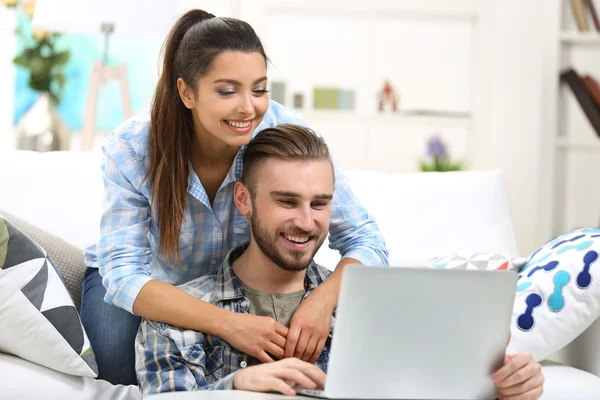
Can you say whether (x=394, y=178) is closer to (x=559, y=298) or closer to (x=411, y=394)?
(x=559, y=298)

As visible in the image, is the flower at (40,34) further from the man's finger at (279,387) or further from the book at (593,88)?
the man's finger at (279,387)

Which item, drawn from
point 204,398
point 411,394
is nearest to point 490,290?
point 411,394

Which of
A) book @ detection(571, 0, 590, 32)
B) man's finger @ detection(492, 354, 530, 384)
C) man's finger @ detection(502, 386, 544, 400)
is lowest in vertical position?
man's finger @ detection(502, 386, 544, 400)

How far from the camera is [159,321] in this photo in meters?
1.67

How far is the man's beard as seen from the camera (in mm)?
1657

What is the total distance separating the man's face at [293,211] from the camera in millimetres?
1648

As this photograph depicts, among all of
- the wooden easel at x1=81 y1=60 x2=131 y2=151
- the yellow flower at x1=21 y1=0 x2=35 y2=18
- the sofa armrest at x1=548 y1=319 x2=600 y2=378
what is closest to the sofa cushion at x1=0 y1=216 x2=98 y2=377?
the sofa armrest at x1=548 y1=319 x2=600 y2=378

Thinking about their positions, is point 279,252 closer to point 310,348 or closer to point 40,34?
point 310,348

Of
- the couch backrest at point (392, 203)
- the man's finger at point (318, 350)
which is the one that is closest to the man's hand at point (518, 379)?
the man's finger at point (318, 350)

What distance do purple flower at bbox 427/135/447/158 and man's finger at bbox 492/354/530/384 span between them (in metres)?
3.02

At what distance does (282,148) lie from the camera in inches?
67.9

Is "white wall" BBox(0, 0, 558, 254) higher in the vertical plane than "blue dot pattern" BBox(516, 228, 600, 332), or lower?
higher

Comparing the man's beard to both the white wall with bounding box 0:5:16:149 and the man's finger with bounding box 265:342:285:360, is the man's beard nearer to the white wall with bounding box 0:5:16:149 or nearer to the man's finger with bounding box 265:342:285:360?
the man's finger with bounding box 265:342:285:360

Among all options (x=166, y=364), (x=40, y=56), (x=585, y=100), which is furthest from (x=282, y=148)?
(x=585, y=100)
